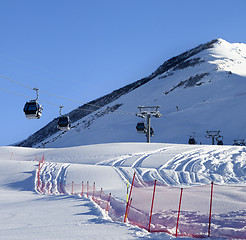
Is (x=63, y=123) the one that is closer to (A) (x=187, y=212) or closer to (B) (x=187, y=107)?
(A) (x=187, y=212)

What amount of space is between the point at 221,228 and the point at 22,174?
56.5 feet

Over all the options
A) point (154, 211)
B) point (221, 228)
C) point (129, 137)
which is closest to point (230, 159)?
point (154, 211)

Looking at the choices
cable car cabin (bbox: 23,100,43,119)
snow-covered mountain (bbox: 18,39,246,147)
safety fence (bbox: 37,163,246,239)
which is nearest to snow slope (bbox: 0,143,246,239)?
safety fence (bbox: 37,163,246,239)

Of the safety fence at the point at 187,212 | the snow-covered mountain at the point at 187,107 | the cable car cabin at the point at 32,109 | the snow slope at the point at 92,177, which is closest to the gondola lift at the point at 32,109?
the cable car cabin at the point at 32,109

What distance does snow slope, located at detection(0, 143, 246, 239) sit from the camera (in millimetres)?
8062

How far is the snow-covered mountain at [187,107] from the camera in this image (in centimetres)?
5662

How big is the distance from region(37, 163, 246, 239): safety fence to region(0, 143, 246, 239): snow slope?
568mm

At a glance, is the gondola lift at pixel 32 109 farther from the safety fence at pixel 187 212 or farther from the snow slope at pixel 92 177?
the safety fence at pixel 187 212

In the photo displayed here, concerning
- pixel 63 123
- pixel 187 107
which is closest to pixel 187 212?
pixel 63 123

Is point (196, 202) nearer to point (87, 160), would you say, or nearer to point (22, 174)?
point (22, 174)

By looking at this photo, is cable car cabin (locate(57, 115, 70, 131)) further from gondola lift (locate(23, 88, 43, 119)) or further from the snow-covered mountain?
the snow-covered mountain

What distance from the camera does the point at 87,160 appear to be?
2700 centimetres

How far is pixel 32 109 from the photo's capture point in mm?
18703

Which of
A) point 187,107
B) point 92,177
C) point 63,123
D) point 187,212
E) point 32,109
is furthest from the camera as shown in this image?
point 187,107
